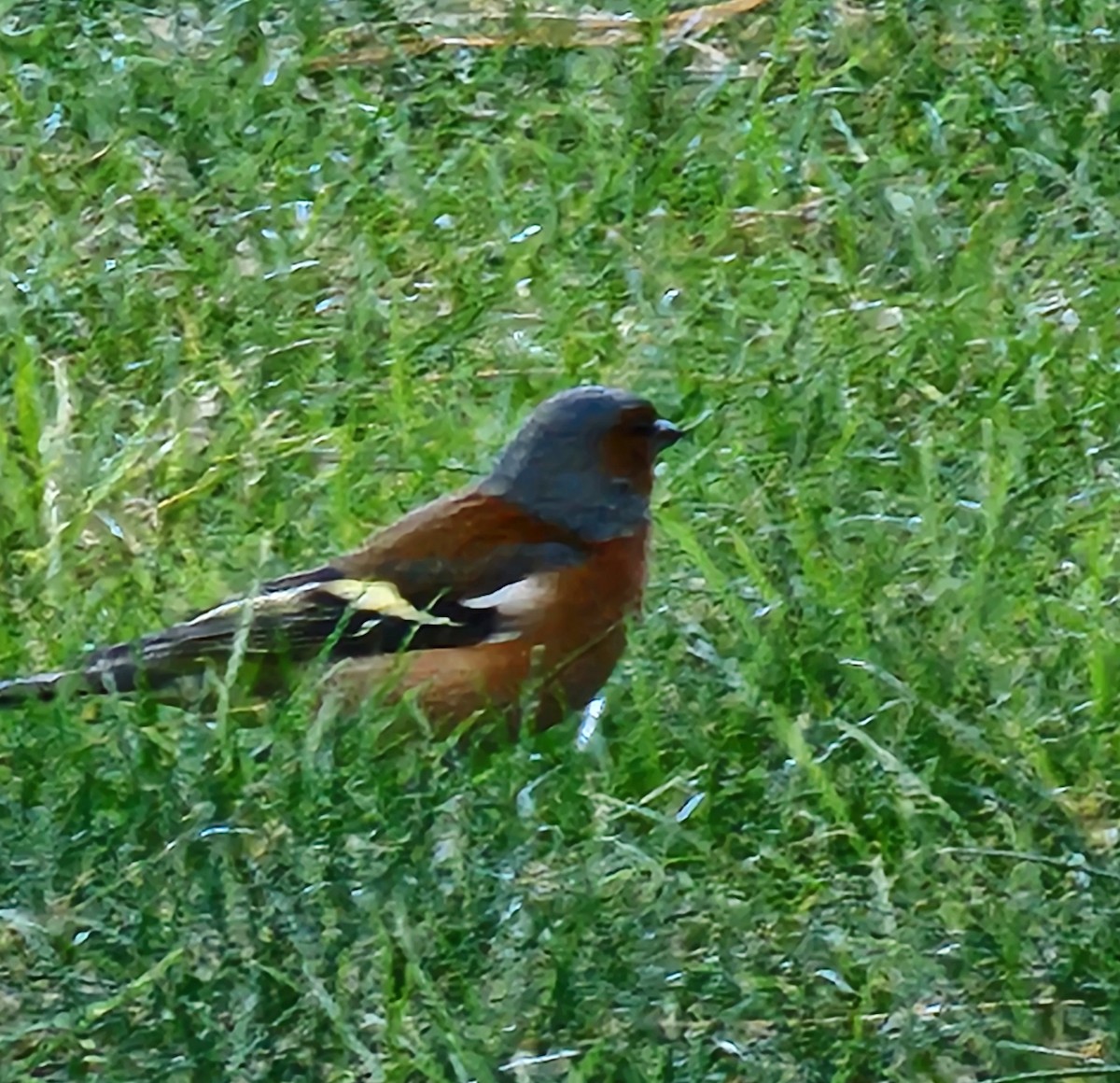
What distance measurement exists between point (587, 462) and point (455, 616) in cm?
41

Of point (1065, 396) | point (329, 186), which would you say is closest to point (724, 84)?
point (329, 186)

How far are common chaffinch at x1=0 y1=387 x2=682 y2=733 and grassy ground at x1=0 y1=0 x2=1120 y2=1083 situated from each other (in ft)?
0.30

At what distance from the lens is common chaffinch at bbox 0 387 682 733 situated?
4391mm

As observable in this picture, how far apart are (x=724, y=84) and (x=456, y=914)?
3.37 m

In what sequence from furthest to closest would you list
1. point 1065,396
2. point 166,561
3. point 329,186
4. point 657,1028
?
1. point 329,186
2. point 1065,396
3. point 166,561
4. point 657,1028

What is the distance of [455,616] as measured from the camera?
450 centimetres

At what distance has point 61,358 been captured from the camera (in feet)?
19.3

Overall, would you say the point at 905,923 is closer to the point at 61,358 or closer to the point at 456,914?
the point at 456,914

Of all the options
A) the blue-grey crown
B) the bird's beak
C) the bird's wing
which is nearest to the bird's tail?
the bird's wing

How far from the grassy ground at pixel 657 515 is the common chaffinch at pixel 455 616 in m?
0.09

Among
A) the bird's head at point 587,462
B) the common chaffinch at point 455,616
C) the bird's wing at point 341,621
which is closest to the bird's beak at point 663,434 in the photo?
the bird's head at point 587,462

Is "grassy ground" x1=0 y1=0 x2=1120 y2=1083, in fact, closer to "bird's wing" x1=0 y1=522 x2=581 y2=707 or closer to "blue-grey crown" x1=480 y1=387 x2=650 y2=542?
"bird's wing" x1=0 y1=522 x2=581 y2=707

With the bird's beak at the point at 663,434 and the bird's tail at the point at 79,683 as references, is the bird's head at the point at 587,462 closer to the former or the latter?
the bird's beak at the point at 663,434

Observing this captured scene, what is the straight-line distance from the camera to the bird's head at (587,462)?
4711 mm
